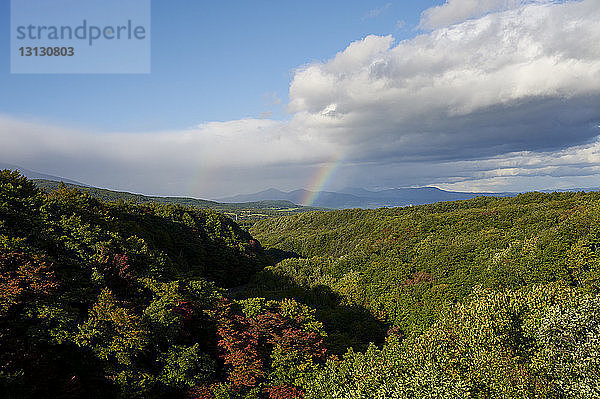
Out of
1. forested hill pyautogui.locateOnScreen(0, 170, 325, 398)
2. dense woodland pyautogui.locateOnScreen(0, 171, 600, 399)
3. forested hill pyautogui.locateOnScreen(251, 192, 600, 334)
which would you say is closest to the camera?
dense woodland pyautogui.locateOnScreen(0, 171, 600, 399)

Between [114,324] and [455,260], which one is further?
[455,260]

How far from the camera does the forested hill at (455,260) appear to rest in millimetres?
34844

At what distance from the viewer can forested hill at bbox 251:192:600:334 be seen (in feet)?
114

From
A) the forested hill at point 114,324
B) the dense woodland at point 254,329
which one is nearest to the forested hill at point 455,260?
the dense woodland at point 254,329

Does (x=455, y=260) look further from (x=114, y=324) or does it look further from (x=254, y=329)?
(x=114, y=324)

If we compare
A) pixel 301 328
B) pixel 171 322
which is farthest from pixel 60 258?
pixel 301 328

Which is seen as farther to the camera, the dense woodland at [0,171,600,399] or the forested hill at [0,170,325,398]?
the forested hill at [0,170,325,398]

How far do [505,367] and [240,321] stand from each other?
18.4 m

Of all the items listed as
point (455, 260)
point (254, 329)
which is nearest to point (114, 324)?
point (254, 329)

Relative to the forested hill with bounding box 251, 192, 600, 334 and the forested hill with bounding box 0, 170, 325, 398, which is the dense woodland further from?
the forested hill with bounding box 251, 192, 600, 334

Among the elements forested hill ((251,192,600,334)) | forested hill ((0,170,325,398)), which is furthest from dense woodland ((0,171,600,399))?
forested hill ((251,192,600,334))

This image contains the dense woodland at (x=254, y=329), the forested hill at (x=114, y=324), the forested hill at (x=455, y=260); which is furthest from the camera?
the forested hill at (x=455, y=260)

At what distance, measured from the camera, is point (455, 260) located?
1874 inches

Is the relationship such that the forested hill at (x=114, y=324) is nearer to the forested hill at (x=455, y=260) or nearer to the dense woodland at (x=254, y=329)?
the dense woodland at (x=254, y=329)
